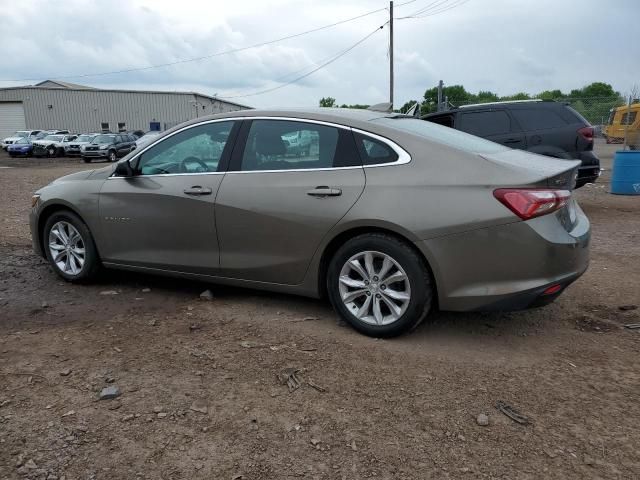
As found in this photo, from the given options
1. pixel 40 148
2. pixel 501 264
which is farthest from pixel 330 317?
pixel 40 148

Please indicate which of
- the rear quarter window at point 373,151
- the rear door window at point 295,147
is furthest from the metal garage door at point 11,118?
the rear quarter window at point 373,151

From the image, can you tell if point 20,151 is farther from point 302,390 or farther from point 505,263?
point 505,263

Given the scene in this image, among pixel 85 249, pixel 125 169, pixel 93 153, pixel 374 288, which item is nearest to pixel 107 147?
pixel 93 153

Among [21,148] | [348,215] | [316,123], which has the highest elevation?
[316,123]

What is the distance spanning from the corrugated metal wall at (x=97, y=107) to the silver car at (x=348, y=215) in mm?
56386

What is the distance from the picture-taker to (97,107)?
189ft

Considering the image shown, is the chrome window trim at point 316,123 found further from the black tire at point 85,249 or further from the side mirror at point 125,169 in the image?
the black tire at point 85,249

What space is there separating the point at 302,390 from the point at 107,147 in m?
29.9

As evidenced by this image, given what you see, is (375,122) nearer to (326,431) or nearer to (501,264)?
(501,264)

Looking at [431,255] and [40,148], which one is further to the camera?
[40,148]

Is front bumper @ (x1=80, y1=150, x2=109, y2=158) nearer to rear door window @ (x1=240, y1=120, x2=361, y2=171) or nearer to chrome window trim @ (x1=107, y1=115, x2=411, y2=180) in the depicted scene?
chrome window trim @ (x1=107, y1=115, x2=411, y2=180)

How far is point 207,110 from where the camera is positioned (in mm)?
65750

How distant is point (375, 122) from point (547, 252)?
1490 millimetres

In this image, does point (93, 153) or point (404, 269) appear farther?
point (93, 153)
